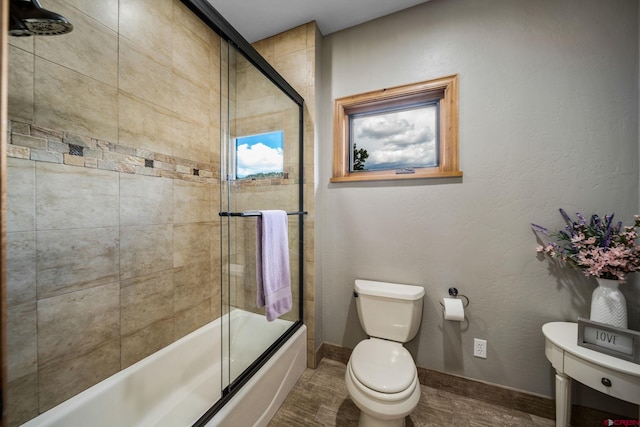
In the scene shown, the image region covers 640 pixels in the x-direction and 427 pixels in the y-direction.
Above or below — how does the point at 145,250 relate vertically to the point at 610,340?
above

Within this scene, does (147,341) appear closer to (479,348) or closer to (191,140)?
(191,140)

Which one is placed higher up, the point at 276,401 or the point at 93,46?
the point at 93,46

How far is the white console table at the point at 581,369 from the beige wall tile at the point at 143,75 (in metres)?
2.58

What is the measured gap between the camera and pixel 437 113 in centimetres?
170

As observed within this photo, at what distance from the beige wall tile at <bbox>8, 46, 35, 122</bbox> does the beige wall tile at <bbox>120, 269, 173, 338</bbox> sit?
86 centimetres

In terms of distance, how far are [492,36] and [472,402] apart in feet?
7.65

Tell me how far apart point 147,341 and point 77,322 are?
1.35ft

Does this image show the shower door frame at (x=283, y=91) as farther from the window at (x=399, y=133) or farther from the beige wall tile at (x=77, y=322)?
the beige wall tile at (x=77, y=322)

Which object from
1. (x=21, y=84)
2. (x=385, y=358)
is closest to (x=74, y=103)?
(x=21, y=84)

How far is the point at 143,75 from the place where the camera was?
4.46 ft

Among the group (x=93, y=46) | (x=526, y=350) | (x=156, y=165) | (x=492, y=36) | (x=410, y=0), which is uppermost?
(x=410, y=0)

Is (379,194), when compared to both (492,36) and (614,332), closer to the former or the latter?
(492,36)

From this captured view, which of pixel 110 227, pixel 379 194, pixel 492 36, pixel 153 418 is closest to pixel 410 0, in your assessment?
pixel 492 36

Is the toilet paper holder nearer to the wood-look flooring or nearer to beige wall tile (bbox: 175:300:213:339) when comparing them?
the wood-look flooring
